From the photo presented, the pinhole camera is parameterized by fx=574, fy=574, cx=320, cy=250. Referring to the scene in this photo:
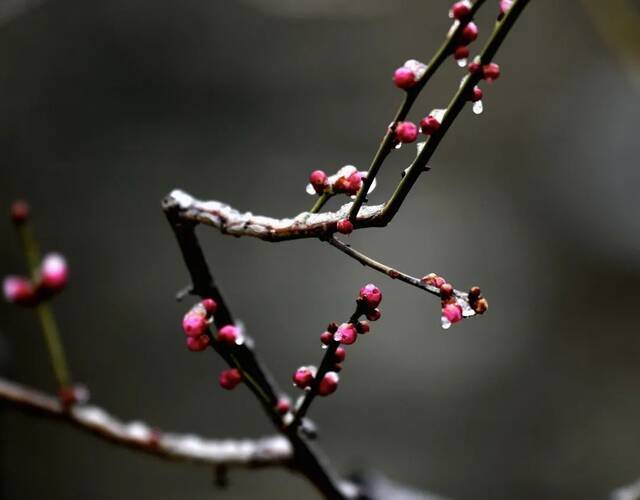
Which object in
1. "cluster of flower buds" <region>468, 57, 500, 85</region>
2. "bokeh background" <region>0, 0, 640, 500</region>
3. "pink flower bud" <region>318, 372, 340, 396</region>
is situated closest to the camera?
"cluster of flower buds" <region>468, 57, 500, 85</region>

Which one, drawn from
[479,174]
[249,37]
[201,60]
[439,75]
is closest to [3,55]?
[201,60]

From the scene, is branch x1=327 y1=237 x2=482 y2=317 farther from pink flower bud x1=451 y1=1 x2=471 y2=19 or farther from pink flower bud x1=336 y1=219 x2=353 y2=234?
pink flower bud x1=451 y1=1 x2=471 y2=19

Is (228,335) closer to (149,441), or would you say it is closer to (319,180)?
(319,180)

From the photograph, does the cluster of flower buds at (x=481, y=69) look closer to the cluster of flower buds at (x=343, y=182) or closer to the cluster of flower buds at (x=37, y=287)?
the cluster of flower buds at (x=343, y=182)

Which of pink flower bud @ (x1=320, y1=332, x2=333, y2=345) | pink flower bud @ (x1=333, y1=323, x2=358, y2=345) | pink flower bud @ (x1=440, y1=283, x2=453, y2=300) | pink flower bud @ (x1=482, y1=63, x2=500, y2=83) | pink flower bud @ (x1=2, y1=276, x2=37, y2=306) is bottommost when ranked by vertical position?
pink flower bud @ (x1=320, y1=332, x2=333, y2=345)

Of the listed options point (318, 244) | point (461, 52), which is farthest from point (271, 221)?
point (318, 244)

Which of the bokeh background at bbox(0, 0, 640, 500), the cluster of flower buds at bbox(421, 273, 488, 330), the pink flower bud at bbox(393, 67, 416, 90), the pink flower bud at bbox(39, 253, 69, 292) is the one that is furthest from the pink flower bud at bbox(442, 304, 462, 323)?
the bokeh background at bbox(0, 0, 640, 500)
